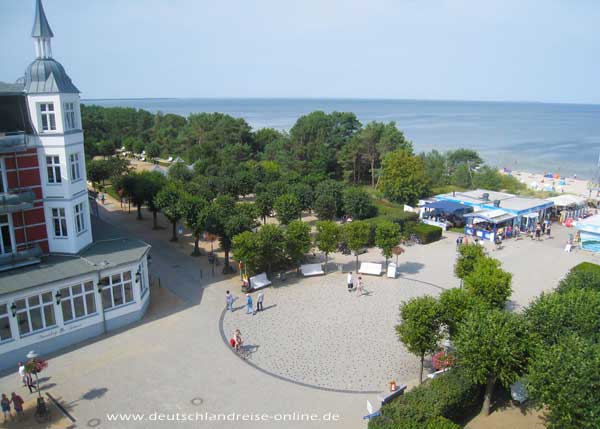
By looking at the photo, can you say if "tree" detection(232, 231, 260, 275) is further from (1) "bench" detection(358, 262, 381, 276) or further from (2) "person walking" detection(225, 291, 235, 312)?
(1) "bench" detection(358, 262, 381, 276)

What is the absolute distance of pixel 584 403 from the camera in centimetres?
1167

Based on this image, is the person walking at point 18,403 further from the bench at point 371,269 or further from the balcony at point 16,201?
the bench at point 371,269

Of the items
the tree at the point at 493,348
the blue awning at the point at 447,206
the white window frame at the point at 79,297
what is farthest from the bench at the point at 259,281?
the blue awning at the point at 447,206

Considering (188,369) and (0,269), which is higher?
(0,269)

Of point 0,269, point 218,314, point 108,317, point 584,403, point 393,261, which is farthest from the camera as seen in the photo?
point 393,261

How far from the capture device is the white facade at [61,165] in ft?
66.4

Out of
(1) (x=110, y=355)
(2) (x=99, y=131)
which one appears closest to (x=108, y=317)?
(1) (x=110, y=355)

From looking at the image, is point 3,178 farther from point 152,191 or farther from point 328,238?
point 152,191

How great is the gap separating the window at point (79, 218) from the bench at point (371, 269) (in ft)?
48.6

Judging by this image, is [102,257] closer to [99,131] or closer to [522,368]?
[522,368]

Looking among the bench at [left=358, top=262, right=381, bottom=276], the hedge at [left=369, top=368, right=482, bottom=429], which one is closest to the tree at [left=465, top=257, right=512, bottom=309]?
the hedge at [left=369, top=368, right=482, bottom=429]

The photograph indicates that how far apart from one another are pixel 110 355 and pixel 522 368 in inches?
573

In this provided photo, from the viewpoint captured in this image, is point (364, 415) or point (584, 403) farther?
point (364, 415)

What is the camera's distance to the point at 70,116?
2112 centimetres
